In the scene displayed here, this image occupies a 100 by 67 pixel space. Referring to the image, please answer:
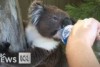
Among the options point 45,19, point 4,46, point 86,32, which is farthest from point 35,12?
point 86,32

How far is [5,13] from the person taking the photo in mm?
938

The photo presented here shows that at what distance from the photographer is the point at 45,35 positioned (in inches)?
41.0

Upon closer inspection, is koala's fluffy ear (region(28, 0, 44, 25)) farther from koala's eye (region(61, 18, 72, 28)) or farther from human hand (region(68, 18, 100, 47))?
human hand (region(68, 18, 100, 47))

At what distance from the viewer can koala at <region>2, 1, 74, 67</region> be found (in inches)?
38.7

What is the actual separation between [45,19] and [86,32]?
404mm

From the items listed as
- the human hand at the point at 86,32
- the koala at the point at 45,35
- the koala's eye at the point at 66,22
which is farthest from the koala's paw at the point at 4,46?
the human hand at the point at 86,32

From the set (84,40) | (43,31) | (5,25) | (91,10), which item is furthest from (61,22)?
(91,10)

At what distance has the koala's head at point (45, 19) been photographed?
1.00 metres

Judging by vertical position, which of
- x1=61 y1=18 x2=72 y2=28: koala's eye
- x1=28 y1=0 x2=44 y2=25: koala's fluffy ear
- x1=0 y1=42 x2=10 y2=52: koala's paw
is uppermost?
x1=28 y1=0 x2=44 y2=25: koala's fluffy ear

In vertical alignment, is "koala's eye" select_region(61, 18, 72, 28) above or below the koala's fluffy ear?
below

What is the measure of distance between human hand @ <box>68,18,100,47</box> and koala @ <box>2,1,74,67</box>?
29cm

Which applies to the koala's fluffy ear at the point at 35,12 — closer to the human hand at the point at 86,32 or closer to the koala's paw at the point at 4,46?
the koala's paw at the point at 4,46

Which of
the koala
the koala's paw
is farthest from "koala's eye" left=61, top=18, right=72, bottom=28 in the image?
the koala's paw

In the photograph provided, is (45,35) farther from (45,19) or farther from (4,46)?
(4,46)
